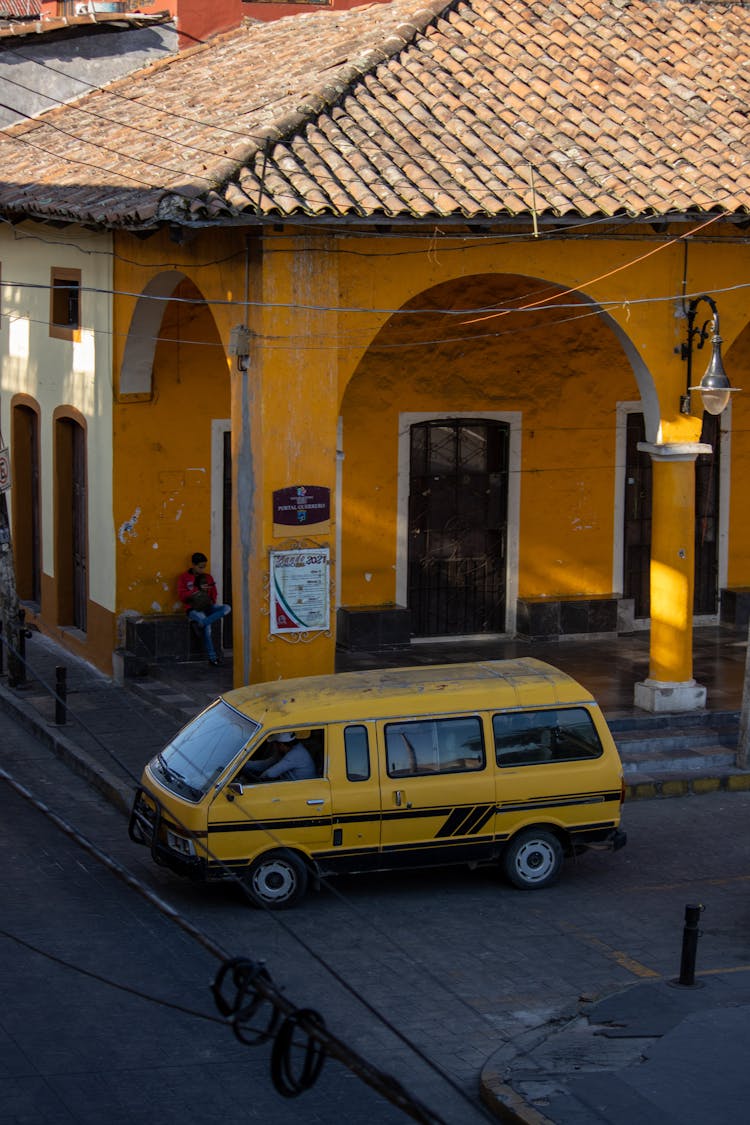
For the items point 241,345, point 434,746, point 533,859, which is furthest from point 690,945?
point 241,345

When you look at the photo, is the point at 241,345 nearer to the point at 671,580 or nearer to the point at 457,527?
the point at 671,580

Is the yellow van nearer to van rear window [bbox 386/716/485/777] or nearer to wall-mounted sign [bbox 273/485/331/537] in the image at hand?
van rear window [bbox 386/716/485/777]

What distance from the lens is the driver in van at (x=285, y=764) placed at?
1225 cm

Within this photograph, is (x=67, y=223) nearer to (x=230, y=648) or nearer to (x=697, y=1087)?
(x=230, y=648)

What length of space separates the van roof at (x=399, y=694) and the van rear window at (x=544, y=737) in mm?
100

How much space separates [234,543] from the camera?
1580 cm

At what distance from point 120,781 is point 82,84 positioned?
11.0m

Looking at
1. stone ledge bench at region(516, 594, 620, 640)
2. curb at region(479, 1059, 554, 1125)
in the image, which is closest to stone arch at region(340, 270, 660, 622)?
stone ledge bench at region(516, 594, 620, 640)

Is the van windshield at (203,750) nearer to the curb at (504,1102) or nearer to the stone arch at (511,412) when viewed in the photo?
the curb at (504,1102)

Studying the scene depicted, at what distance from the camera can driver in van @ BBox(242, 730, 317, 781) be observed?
482 inches

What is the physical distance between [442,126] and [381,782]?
693cm

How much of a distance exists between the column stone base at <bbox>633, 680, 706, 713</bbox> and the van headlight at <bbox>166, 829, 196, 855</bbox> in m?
5.95

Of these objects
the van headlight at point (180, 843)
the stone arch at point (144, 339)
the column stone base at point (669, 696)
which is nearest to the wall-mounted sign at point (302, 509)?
the stone arch at point (144, 339)

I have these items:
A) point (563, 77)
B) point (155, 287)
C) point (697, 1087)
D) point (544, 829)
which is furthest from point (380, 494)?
point (697, 1087)
